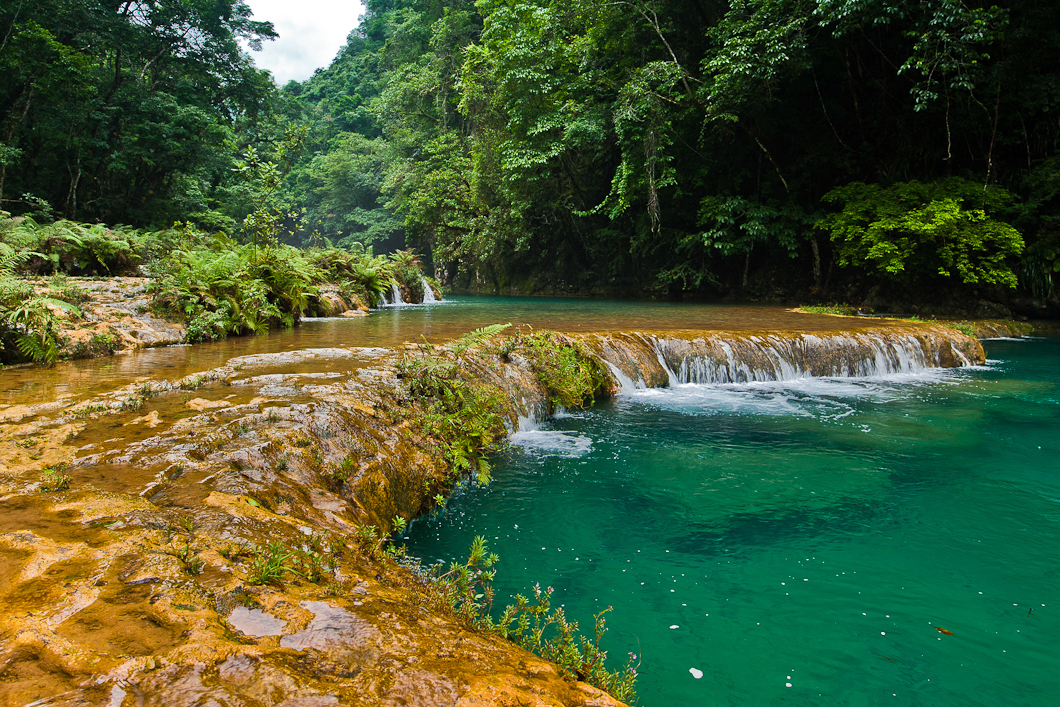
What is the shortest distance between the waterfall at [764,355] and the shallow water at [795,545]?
1.48m

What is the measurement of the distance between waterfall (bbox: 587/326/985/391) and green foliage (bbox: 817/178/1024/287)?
461cm

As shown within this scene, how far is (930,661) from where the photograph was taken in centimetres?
275

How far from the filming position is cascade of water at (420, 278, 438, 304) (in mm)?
18703

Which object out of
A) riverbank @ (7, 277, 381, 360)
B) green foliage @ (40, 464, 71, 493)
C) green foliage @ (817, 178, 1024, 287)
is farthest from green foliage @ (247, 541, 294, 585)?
green foliage @ (817, 178, 1024, 287)

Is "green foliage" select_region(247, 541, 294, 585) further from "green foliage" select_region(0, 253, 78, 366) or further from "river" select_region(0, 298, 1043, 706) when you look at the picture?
"green foliage" select_region(0, 253, 78, 366)

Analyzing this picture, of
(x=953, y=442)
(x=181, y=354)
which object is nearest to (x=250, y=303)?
(x=181, y=354)

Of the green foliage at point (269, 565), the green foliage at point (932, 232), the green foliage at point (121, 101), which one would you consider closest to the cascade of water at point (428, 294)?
the green foliage at point (121, 101)

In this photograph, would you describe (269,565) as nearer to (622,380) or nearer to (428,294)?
(622,380)

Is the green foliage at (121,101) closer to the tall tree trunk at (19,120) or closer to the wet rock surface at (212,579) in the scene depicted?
the tall tree trunk at (19,120)

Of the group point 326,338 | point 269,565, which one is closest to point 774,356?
point 326,338

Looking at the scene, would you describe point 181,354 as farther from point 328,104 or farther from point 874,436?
point 328,104

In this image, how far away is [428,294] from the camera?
754 inches

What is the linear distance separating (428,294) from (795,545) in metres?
16.7

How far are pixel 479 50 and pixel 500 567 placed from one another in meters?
23.7
